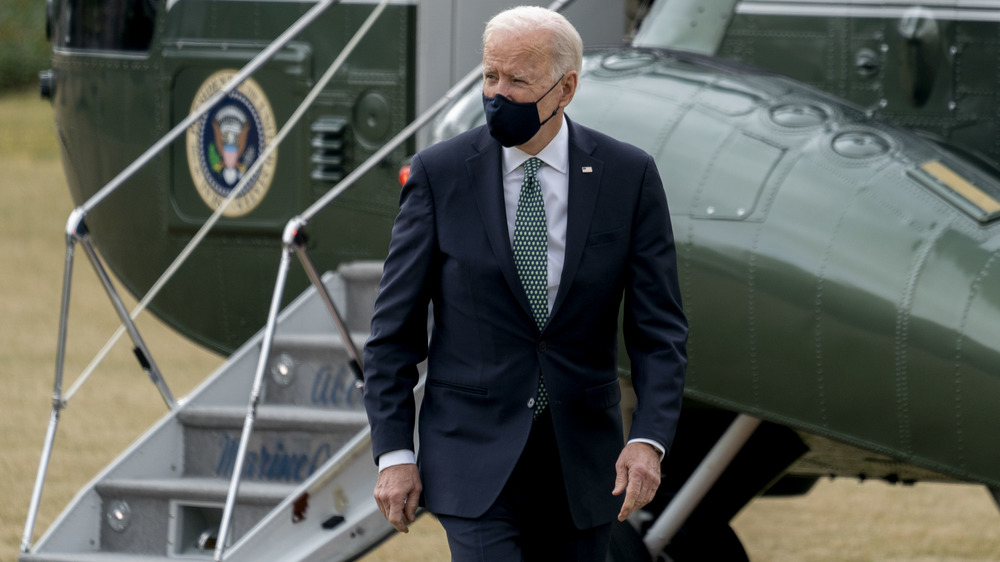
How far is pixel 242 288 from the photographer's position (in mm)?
6684

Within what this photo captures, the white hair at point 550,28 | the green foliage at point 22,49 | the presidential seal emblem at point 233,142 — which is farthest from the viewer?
the green foliage at point 22,49

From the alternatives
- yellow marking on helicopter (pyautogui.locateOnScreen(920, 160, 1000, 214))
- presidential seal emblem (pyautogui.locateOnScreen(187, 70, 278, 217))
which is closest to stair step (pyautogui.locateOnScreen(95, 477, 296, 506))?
presidential seal emblem (pyautogui.locateOnScreen(187, 70, 278, 217))

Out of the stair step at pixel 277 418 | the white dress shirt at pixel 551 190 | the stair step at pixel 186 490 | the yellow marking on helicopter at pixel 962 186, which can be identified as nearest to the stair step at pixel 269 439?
the stair step at pixel 277 418

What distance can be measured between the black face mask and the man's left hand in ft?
2.10

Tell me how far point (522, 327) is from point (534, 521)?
1.31 ft

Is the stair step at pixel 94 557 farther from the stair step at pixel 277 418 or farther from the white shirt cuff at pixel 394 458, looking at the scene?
the white shirt cuff at pixel 394 458

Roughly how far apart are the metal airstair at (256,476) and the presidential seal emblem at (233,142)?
1131mm

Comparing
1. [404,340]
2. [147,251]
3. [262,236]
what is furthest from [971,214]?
[147,251]

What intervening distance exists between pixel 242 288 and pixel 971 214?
11.9ft

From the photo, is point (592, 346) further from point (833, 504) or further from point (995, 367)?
point (833, 504)

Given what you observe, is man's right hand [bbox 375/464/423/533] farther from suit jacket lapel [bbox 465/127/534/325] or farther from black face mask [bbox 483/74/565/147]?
black face mask [bbox 483/74/565/147]

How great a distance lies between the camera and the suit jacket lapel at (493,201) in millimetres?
2818

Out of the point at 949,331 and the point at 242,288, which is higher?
the point at 949,331

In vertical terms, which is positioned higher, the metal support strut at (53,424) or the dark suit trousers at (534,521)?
the dark suit trousers at (534,521)
